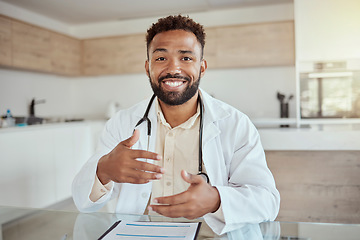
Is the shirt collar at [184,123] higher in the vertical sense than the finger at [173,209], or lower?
higher

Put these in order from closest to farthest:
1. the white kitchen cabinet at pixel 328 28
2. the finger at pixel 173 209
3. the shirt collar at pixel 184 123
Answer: the finger at pixel 173 209 → the shirt collar at pixel 184 123 → the white kitchen cabinet at pixel 328 28

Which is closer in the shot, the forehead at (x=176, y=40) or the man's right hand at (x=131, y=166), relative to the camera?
the man's right hand at (x=131, y=166)

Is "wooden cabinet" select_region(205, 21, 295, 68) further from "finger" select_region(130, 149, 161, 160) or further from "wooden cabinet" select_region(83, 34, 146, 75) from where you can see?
"finger" select_region(130, 149, 161, 160)

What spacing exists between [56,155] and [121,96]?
188cm

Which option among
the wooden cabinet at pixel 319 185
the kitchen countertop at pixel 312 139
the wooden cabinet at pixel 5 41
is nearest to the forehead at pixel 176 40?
the kitchen countertop at pixel 312 139

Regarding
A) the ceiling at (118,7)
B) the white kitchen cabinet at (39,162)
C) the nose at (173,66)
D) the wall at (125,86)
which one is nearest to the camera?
the nose at (173,66)

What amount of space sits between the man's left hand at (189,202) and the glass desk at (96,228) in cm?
9

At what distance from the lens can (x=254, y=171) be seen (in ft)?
4.28

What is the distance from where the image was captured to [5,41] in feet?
12.3

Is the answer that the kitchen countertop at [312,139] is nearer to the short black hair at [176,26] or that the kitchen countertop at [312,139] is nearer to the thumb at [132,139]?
the short black hair at [176,26]

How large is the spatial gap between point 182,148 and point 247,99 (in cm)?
354

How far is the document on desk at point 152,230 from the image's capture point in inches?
39.2

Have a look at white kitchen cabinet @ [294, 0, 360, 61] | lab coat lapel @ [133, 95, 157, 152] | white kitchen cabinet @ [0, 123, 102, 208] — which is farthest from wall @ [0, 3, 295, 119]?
lab coat lapel @ [133, 95, 157, 152]

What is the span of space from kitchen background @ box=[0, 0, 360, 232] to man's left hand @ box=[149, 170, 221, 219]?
6.05ft
